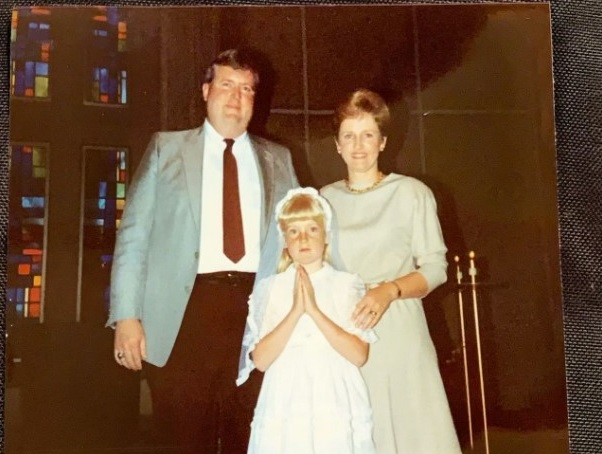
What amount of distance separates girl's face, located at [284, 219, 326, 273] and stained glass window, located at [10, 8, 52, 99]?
45cm

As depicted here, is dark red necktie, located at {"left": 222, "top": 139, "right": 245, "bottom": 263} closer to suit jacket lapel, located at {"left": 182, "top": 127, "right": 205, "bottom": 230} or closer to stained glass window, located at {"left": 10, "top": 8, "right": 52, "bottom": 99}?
suit jacket lapel, located at {"left": 182, "top": 127, "right": 205, "bottom": 230}

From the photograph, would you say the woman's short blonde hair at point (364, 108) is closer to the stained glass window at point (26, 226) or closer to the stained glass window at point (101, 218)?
the stained glass window at point (101, 218)

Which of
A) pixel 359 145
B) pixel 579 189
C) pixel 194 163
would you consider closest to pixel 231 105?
pixel 194 163

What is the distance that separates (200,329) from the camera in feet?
3.50

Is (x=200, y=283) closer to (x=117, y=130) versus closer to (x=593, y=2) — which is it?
(x=117, y=130)

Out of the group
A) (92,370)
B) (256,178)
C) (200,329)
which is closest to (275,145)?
(256,178)

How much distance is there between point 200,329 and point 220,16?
0.50 meters

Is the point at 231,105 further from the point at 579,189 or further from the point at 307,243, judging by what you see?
the point at 579,189

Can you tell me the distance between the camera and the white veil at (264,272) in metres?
1.05

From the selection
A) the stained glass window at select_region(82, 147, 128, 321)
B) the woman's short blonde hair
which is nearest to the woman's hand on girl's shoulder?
the woman's short blonde hair

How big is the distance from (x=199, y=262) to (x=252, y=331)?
0.43 feet

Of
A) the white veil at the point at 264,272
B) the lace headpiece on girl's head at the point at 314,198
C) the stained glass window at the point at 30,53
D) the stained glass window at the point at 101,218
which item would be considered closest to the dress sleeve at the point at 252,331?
the white veil at the point at 264,272

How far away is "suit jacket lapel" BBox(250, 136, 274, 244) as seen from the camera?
1.08 m

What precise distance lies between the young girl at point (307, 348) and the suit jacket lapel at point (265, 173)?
3cm
